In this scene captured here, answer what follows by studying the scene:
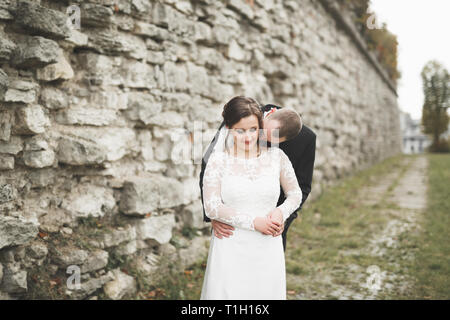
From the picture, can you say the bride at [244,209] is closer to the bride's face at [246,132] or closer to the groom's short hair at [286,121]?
the bride's face at [246,132]

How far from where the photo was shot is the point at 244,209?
84.7 inches

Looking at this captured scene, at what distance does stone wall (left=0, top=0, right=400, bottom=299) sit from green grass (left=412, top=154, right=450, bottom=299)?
86.4 inches

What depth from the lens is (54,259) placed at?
2895 mm

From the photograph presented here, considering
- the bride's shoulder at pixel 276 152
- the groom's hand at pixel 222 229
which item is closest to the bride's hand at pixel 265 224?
the groom's hand at pixel 222 229

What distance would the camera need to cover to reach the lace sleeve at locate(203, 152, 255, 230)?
2.11 meters

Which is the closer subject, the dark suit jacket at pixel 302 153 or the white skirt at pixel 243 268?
the white skirt at pixel 243 268

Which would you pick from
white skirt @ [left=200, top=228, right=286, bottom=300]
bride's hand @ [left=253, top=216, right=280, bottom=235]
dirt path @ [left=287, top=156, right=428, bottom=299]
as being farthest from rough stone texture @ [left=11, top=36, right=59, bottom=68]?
dirt path @ [left=287, top=156, right=428, bottom=299]

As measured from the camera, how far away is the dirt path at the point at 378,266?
383 cm

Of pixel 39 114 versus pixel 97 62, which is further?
pixel 97 62

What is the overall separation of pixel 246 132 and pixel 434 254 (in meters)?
3.55

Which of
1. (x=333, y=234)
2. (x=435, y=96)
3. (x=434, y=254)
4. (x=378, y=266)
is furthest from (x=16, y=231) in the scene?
(x=435, y=96)

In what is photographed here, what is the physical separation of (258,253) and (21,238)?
1.58 meters
